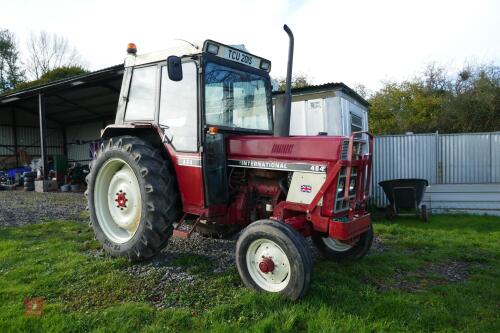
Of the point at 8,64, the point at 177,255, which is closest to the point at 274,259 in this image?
the point at 177,255

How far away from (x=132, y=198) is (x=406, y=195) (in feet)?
19.1

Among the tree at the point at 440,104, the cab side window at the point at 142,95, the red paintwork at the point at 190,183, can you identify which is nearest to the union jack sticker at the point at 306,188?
the red paintwork at the point at 190,183

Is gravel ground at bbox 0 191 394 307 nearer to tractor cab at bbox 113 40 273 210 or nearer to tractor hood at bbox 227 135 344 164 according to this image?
tractor cab at bbox 113 40 273 210

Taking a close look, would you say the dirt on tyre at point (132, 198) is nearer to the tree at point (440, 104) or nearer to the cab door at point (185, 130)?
the cab door at point (185, 130)

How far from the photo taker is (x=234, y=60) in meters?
4.56

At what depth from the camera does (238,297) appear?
3504 millimetres

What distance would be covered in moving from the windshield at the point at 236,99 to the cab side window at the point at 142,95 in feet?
2.60

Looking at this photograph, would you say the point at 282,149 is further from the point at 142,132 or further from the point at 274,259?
the point at 142,132

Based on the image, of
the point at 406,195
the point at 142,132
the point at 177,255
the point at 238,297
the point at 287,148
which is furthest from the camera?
the point at 406,195

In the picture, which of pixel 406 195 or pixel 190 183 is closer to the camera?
pixel 190 183

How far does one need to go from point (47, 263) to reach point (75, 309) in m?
1.43

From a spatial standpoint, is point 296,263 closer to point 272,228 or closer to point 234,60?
point 272,228

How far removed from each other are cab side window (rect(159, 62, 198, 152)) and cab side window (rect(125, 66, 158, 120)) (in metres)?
0.19

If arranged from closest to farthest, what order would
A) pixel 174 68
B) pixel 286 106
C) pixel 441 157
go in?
pixel 174 68
pixel 286 106
pixel 441 157
